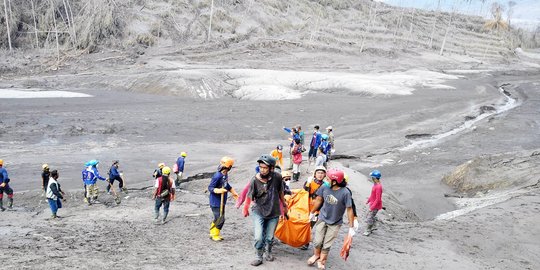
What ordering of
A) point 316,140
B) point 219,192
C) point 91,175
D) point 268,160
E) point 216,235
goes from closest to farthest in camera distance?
1. point 268,160
2. point 219,192
3. point 216,235
4. point 91,175
5. point 316,140

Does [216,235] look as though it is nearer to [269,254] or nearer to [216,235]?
[216,235]

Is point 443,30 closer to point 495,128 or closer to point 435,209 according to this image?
point 495,128

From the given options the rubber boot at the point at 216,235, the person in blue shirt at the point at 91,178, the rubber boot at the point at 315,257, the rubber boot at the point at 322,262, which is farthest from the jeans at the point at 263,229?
the person in blue shirt at the point at 91,178

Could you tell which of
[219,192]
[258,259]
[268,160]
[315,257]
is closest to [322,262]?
[315,257]

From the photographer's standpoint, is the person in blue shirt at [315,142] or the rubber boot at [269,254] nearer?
the rubber boot at [269,254]

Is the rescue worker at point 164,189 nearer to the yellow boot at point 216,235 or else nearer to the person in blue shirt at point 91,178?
the yellow boot at point 216,235

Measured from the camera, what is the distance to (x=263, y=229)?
6.70 meters

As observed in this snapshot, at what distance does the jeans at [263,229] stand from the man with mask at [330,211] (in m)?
0.68

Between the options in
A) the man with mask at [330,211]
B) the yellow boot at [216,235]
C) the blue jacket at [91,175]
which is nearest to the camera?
the man with mask at [330,211]

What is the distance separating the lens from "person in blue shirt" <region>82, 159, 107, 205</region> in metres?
12.2

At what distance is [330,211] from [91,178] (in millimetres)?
8020

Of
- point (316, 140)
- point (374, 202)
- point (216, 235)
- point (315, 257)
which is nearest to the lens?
point (315, 257)

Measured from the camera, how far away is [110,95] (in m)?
32.0

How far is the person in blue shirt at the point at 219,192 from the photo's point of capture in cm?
747
